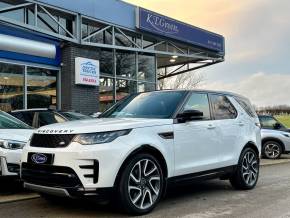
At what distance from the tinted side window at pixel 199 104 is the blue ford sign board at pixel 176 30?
11.3 m

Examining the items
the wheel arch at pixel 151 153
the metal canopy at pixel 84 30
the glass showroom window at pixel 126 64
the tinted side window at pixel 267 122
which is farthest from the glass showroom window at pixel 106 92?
the wheel arch at pixel 151 153

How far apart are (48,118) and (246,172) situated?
15.7 feet

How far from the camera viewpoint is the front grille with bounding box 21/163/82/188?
577 cm

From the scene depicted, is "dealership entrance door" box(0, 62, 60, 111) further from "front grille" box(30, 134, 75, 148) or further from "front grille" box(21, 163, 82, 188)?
"front grille" box(21, 163, 82, 188)

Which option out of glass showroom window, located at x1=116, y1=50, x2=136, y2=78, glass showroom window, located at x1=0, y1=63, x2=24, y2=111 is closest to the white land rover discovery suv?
glass showroom window, located at x1=0, y1=63, x2=24, y2=111

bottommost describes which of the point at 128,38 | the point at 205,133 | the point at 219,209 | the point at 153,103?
the point at 219,209

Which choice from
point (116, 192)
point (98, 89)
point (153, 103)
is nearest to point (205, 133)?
point (153, 103)

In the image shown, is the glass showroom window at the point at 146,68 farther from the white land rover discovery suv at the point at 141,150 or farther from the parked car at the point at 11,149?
the parked car at the point at 11,149

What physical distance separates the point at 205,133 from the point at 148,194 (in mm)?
1502

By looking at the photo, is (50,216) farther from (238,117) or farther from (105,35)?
(105,35)

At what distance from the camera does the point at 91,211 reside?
6.43 meters

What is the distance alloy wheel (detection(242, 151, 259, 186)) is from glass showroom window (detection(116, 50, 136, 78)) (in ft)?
37.2

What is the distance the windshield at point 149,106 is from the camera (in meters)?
7.00

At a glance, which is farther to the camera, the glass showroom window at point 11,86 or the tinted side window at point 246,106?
the glass showroom window at point 11,86
